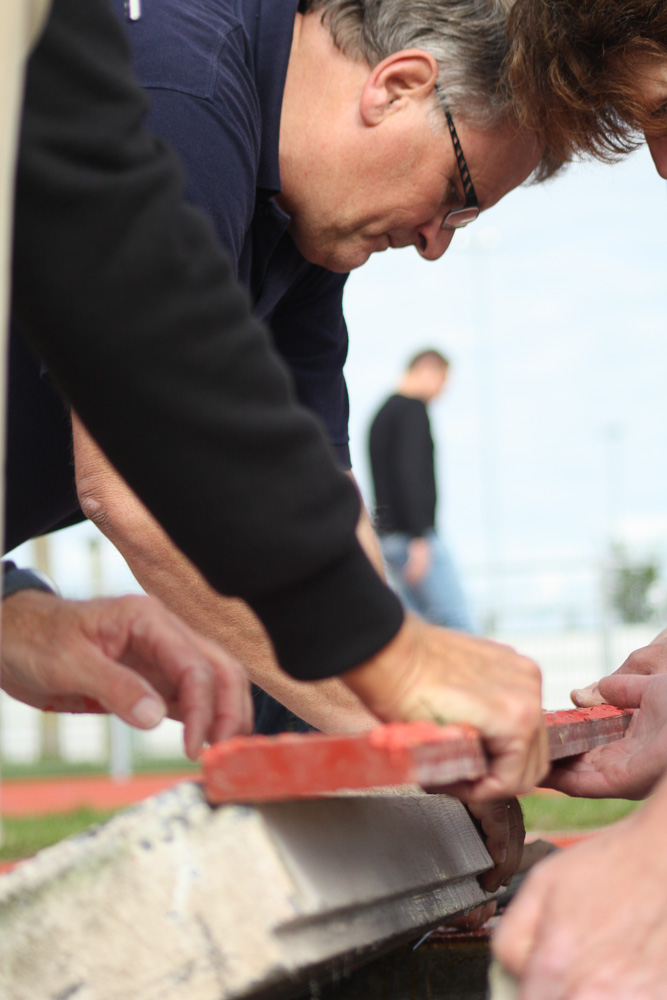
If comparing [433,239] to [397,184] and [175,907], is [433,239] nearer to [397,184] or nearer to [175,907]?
[397,184]

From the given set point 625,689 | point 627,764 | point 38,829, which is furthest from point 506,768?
point 38,829

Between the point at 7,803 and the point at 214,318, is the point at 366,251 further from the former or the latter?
the point at 7,803

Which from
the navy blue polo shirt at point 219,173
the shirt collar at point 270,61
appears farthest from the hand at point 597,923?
the shirt collar at point 270,61

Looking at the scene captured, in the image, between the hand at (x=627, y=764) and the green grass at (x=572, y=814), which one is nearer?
the hand at (x=627, y=764)

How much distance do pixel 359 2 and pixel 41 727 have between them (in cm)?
882

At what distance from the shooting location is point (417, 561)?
19.5 feet

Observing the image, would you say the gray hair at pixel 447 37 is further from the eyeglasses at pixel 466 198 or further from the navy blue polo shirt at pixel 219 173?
the navy blue polo shirt at pixel 219 173

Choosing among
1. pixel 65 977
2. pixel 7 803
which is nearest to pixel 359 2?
pixel 65 977

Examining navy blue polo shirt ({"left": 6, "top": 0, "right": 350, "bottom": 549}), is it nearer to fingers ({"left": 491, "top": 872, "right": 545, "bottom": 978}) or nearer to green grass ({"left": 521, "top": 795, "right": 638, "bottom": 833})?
fingers ({"left": 491, "top": 872, "right": 545, "bottom": 978})

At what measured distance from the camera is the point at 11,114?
0.64 meters

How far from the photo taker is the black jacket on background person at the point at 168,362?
749mm

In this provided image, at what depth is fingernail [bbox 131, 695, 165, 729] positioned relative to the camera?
3.57 ft

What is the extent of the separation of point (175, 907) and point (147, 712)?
0.37 m

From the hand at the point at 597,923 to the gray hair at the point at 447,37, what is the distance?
157 cm
